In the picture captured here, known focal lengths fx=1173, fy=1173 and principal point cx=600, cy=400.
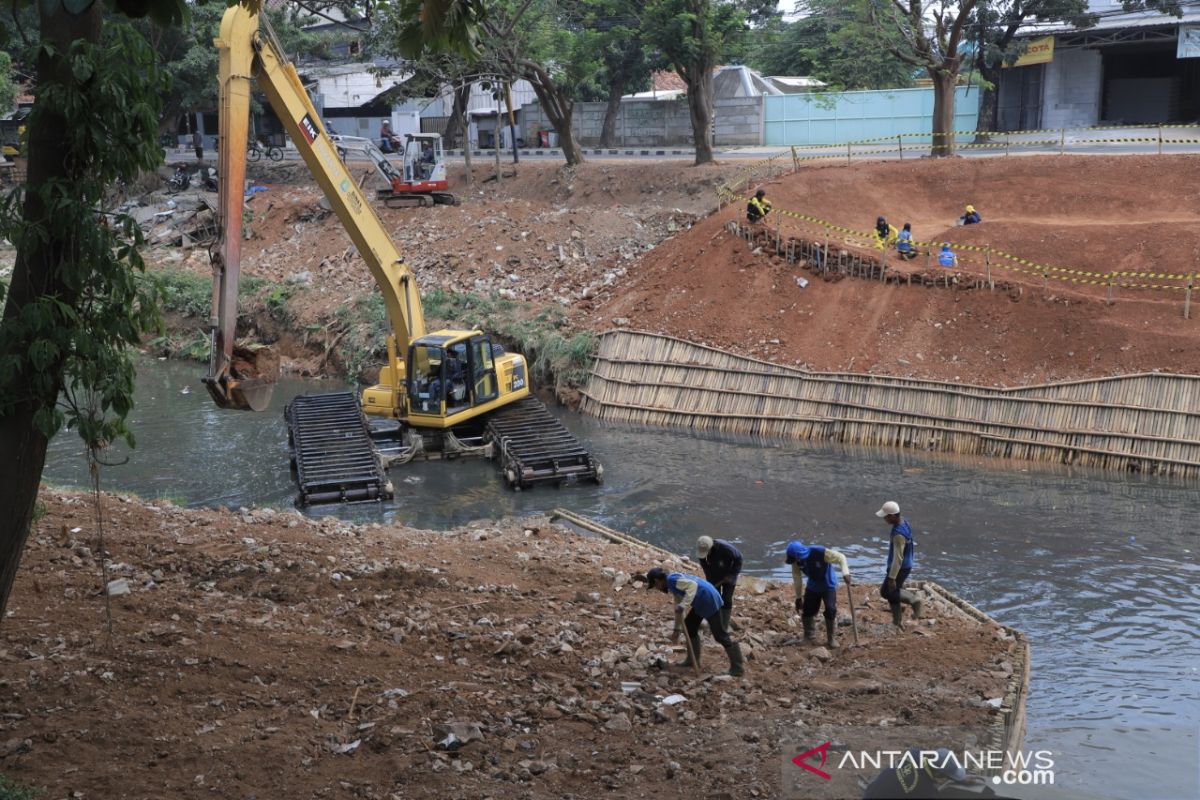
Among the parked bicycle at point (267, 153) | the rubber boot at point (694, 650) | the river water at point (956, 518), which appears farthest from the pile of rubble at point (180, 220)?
the rubber boot at point (694, 650)

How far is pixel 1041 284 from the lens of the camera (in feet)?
79.4

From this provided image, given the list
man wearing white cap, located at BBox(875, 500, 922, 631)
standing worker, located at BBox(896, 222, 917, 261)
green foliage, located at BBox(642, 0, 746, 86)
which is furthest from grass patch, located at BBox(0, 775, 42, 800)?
green foliage, located at BBox(642, 0, 746, 86)

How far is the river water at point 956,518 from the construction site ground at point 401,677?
1.20 meters

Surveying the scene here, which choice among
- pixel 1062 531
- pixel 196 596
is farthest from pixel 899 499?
pixel 196 596

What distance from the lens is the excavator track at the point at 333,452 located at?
18.6 m

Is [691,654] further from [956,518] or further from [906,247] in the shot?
[906,247]

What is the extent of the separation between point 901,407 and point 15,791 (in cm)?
1761

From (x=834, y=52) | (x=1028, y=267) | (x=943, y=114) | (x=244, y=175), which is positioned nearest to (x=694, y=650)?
(x=244, y=175)

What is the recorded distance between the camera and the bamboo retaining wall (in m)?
19.7

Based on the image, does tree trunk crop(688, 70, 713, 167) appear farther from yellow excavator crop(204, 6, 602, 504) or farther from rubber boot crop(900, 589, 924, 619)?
rubber boot crop(900, 589, 924, 619)

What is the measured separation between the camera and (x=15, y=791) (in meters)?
6.84

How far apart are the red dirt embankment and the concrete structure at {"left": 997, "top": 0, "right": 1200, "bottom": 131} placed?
1118 cm

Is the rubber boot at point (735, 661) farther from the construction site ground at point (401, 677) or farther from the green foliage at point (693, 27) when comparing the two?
the green foliage at point (693, 27)

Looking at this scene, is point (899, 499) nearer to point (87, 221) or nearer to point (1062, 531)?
point (1062, 531)
